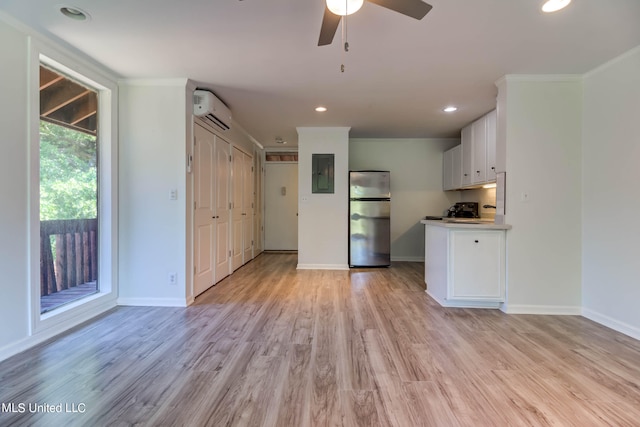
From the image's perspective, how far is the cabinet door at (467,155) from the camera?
4.32m

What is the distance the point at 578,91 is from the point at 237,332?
→ 3842 millimetres

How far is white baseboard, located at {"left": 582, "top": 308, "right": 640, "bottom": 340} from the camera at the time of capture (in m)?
2.30

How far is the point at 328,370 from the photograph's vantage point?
5.92 feet

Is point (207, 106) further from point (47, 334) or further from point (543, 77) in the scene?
point (543, 77)

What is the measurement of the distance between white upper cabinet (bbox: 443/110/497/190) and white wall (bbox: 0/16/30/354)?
15.0ft

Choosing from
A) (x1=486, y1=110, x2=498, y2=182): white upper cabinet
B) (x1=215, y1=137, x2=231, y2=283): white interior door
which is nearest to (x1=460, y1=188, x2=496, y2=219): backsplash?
(x1=486, y1=110, x2=498, y2=182): white upper cabinet

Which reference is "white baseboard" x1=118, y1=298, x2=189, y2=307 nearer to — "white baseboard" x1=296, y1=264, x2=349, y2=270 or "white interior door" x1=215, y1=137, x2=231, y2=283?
"white interior door" x1=215, y1=137, x2=231, y2=283

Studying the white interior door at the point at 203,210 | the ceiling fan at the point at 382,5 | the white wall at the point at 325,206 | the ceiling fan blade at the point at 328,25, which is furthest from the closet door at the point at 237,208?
the ceiling fan at the point at 382,5

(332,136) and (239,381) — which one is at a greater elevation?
(332,136)

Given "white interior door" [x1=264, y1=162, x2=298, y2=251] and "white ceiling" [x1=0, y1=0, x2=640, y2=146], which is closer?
"white ceiling" [x1=0, y1=0, x2=640, y2=146]

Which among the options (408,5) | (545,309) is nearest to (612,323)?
(545,309)

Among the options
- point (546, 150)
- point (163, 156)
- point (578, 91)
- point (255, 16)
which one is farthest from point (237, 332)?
point (578, 91)

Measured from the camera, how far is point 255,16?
1.92 m

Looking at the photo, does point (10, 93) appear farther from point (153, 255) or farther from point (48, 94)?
point (153, 255)
